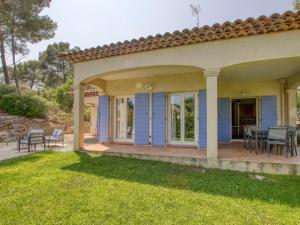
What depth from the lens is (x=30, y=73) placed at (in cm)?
3616

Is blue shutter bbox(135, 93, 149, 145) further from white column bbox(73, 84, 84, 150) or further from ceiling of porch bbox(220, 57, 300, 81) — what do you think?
ceiling of porch bbox(220, 57, 300, 81)

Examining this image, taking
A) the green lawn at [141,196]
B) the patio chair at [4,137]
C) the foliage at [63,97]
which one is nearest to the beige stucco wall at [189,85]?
the green lawn at [141,196]

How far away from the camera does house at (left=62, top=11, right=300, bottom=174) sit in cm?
637

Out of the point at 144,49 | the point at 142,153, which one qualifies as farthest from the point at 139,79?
the point at 142,153

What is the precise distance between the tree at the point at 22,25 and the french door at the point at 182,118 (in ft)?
59.8

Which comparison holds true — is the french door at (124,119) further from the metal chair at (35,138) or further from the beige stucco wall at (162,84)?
the metal chair at (35,138)

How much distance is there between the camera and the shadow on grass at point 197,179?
4.93 m

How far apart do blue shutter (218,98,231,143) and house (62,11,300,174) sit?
0.05m

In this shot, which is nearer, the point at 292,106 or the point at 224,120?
the point at 292,106

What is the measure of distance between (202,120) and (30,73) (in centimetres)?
3511

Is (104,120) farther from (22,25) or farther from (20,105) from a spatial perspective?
(22,25)

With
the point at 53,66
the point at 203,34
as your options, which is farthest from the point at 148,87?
the point at 53,66

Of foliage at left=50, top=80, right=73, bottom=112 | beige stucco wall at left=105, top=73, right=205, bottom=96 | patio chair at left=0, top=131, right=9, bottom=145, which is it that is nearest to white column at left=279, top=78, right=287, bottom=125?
beige stucco wall at left=105, top=73, right=205, bottom=96

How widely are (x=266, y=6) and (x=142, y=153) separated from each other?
1288 cm
